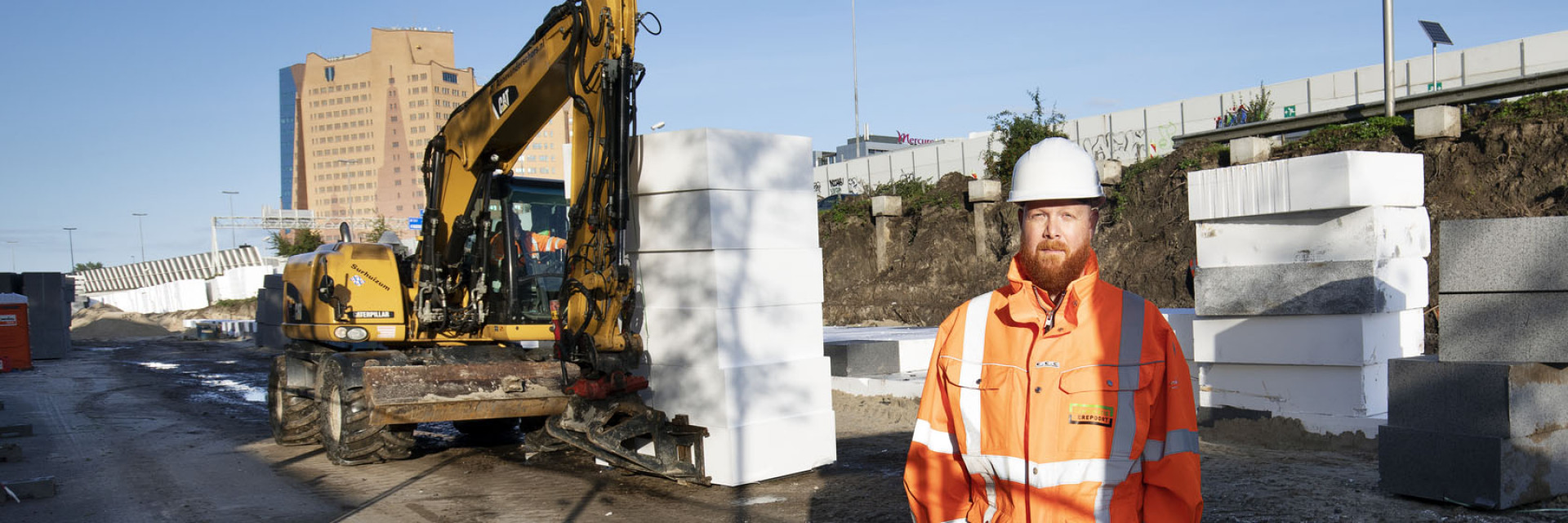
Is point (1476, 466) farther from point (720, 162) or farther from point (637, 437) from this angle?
point (637, 437)

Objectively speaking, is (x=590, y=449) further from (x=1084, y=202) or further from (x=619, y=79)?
(x=1084, y=202)

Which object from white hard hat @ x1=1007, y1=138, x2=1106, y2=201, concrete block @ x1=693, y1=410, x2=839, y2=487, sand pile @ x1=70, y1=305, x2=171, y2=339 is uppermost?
white hard hat @ x1=1007, y1=138, x2=1106, y2=201


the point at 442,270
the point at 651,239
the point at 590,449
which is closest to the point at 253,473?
the point at 442,270

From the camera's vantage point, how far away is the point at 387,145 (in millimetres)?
125375

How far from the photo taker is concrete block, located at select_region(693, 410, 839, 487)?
7297 mm

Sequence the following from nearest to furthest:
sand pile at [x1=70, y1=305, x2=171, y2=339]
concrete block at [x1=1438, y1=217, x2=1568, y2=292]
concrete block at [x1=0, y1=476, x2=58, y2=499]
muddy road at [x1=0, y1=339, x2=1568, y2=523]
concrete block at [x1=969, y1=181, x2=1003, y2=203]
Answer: concrete block at [x1=1438, y1=217, x2=1568, y2=292] → muddy road at [x1=0, y1=339, x2=1568, y2=523] → concrete block at [x1=0, y1=476, x2=58, y2=499] → concrete block at [x1=969, y1=181, x2=1003, y2=203] → sand pile at [x1=70, y1=305, x2=171, y2=339]

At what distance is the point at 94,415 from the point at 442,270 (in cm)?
743

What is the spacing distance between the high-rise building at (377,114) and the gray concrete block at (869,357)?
114506mm

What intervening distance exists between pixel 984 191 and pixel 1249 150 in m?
6.50

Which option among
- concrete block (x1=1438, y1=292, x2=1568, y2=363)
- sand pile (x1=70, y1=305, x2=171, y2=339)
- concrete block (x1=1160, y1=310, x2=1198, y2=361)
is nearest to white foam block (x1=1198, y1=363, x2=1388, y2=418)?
concrete block (x1=1160, y1=310, x2=1198, y2=361)

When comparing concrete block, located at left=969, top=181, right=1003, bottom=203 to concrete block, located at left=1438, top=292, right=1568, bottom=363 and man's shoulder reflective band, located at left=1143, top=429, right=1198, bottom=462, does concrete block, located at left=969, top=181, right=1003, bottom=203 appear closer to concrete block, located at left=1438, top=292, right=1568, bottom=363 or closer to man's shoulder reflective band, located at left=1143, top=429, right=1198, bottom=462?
concrete block, located at left=1438, top=292, right=1568, bottom=363

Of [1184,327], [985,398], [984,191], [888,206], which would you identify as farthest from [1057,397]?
[888,206]

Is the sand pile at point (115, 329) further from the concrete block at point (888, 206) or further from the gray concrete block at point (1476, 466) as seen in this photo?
the gray concrete block at point (1476, 466)

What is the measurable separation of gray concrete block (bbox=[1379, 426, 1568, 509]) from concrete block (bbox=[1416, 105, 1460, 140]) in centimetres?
1023
